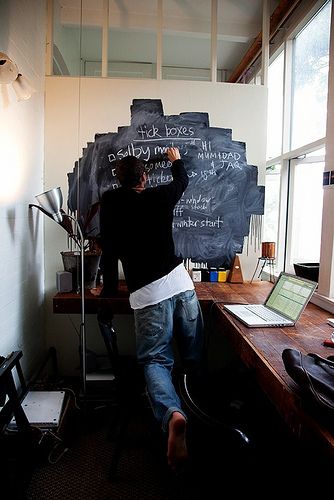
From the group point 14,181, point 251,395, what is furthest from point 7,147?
point 251,395

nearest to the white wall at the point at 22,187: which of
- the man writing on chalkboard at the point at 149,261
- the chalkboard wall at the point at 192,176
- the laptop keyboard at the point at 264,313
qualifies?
the chalkboard wall at the point at 192,176

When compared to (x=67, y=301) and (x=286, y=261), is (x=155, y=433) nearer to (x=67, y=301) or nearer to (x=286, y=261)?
(x=67, y=301)

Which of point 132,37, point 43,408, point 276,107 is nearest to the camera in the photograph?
point 43,408

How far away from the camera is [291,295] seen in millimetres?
1888

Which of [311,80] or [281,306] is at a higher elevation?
[311,80]

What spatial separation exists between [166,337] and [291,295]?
71cm

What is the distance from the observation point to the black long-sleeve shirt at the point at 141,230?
1.88 metres

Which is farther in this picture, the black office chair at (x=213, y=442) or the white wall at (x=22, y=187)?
the white wall at (x=22, y=187)

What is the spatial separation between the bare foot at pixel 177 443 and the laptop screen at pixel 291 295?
76cm

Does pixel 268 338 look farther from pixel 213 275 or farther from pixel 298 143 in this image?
pixel 298 143

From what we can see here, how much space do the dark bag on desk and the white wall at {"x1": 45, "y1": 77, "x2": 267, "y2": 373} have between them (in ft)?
5.93

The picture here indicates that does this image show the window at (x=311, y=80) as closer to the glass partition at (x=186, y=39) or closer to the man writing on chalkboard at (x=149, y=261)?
the glass partition at (x=186, y=39)

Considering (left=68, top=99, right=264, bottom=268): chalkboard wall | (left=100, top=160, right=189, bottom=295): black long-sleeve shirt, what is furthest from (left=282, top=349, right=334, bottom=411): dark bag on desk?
(left=68, top=99, right=264, bottom=268): chalkboard wall

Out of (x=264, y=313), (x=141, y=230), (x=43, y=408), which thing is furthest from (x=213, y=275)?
(x=43, y=408)
